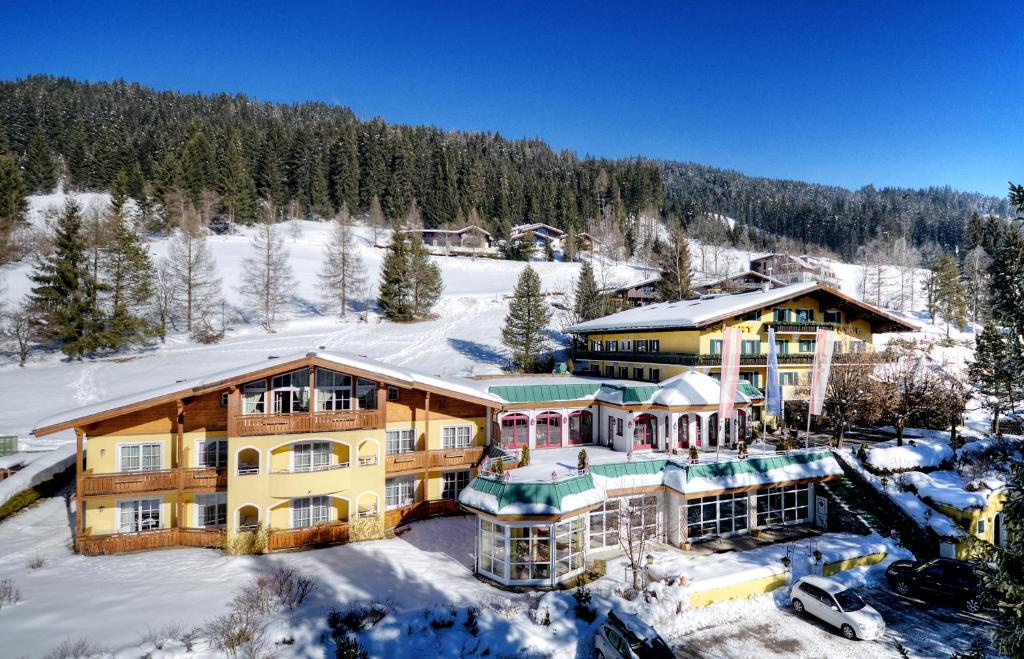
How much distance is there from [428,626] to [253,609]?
5279 millimetres

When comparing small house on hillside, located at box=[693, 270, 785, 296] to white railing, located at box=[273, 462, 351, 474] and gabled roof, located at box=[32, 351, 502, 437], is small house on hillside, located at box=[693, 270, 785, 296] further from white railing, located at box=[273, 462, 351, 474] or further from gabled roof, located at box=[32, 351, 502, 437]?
white railing, located at box=[273, 462, 351, 474]

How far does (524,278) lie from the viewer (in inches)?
1845

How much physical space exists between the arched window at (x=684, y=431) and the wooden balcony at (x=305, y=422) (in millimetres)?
16580

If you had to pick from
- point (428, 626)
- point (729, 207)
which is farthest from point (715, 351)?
point (729, 207)

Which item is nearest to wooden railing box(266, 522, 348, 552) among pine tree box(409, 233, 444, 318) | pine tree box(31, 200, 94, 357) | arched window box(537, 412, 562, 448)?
arched window box(537, 412, 562, 448)

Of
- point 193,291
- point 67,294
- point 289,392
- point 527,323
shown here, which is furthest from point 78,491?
point 193,291

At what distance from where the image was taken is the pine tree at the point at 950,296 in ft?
205

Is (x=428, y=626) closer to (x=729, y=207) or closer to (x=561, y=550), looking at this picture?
(x=561, y=550)

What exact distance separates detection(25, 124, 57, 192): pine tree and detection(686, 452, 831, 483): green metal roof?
11892cm

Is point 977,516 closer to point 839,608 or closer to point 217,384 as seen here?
point 839,608

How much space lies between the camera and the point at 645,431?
2808cm

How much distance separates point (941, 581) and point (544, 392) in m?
18.5

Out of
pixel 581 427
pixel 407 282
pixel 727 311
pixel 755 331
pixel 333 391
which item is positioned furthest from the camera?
pixel 407 282

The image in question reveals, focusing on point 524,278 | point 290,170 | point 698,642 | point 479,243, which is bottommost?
point 698,642
